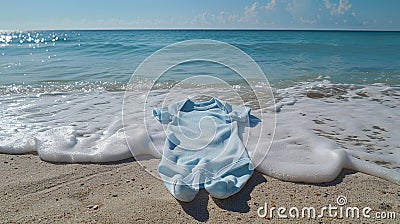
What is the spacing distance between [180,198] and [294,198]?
779 millimetres

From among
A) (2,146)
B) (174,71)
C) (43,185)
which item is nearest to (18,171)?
(43,185)

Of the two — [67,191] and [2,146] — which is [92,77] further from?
[67,191]

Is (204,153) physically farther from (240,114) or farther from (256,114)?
(256,114)

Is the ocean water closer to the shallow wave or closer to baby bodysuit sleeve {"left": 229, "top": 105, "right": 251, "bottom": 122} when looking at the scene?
the shallow wave

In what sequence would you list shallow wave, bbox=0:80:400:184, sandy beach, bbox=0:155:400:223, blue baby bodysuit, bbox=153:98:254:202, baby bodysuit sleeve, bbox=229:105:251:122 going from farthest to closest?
1. baby bodysuit sleeve, bbox=229:105:251:122
2. shallow wave, bbox=0:80:400:184
3. blue baby bodysuit, bbox=153:98:254:202
4. sandy beach, bbox=0:155:400:223

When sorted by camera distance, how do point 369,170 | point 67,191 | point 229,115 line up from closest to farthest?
point 67,191 → point 369,170 → point 229,115

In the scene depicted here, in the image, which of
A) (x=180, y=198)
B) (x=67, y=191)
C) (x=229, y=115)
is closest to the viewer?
(x=180, y=198)

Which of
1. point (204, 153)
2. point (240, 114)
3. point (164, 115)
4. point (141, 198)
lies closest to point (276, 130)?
point (240, 114)

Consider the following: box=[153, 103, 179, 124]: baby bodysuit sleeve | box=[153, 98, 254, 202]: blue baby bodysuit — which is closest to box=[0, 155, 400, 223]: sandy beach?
box=[153, 98, 254, 202]: blue baby bodysuit

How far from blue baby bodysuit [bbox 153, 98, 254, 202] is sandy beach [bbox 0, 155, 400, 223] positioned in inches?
3.0

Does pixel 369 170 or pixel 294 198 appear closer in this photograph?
pixel 294 198

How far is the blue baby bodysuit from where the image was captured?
202 centimetres

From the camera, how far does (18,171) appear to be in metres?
2.38

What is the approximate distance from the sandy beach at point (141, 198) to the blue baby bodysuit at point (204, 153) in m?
0.08
